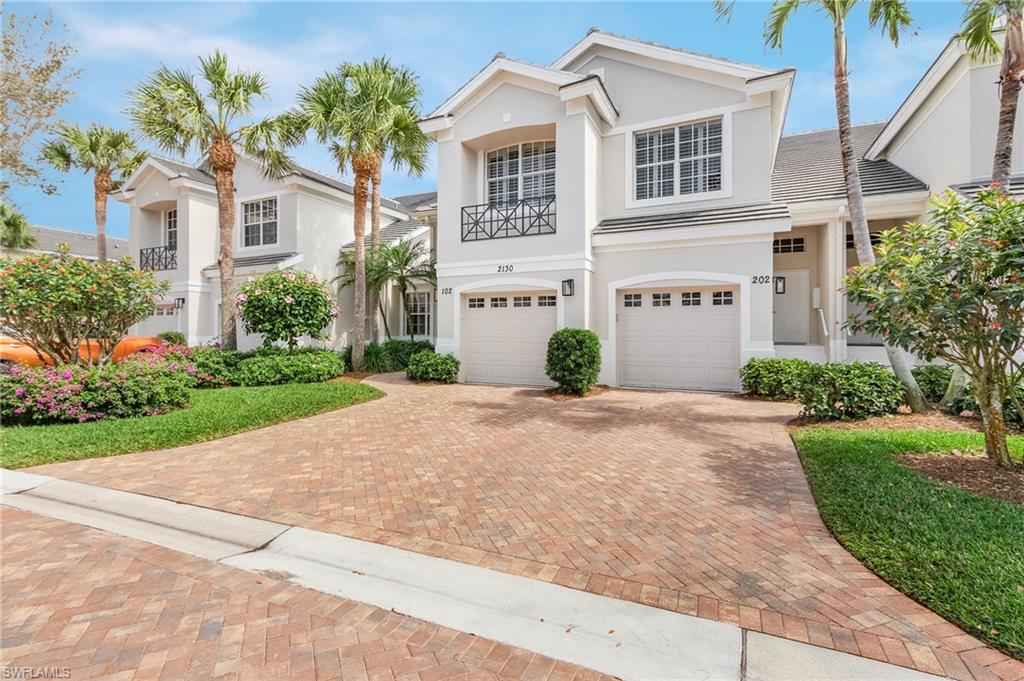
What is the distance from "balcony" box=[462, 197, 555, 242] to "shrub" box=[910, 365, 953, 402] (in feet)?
28.6

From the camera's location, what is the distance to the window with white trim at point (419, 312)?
64.0ft

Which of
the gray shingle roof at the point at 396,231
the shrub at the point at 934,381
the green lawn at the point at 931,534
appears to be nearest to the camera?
the green lawn at the point at 931,534

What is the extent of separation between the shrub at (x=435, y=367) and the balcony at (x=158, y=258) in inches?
522

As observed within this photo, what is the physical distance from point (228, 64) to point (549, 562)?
16.8 m

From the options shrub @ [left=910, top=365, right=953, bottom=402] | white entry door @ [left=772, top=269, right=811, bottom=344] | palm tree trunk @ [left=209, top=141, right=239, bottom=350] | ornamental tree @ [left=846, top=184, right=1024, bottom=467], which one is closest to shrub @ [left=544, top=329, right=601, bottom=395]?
ornamental tree @ [left=846, top=184, right=1024, bottom=467]

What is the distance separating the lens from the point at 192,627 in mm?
3049

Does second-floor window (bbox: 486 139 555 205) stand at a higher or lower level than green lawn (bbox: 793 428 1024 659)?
higher

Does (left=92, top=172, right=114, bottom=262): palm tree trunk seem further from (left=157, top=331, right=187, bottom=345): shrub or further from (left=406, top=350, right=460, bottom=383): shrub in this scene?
(left=406, top=350, right=460, bottom=383): shrub

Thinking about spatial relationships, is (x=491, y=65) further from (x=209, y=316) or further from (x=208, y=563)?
(x=209, y=316)

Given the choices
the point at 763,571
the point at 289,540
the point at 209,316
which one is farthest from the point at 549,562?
the point at 209,316

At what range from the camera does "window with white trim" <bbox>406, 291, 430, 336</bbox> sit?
19.5 metres

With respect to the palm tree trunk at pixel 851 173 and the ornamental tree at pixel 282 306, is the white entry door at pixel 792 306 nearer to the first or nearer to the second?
the palm tree trunk at pixel 851 173

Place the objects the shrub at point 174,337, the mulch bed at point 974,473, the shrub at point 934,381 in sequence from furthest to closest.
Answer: the shrub at point 174,337 < the shrub at point 934,381 < the mulch bed at point 974,473

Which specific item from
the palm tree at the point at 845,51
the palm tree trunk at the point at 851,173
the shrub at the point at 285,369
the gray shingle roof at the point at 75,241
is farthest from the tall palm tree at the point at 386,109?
the gray shingle roof at the point at 75,241
